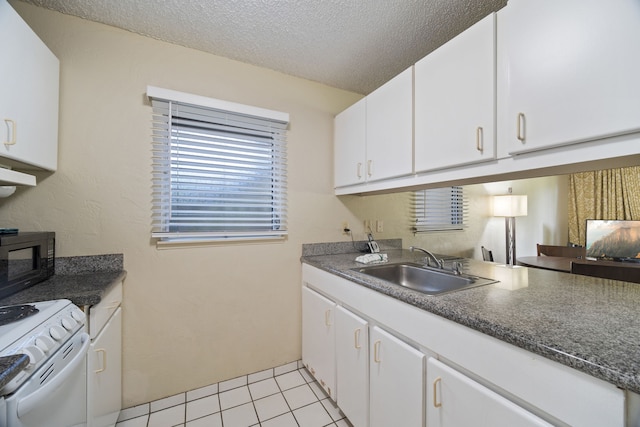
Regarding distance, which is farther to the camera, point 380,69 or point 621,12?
Result: point 380,69

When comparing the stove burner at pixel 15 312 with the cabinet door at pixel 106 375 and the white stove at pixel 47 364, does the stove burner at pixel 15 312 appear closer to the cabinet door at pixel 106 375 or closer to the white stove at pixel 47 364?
the white stove at pixel 47 364

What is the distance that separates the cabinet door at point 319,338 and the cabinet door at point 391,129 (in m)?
0.96

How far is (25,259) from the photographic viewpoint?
1.22 meters

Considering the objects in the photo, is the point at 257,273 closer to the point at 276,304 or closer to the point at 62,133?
the point at 276,304

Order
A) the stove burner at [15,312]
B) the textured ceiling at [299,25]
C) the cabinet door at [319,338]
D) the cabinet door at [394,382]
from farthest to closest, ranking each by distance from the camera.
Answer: the cabinet door at [319,338]
the textured ceiling at [299,25]
the cabinet door at [394,382]
the stove burner at [15,312]

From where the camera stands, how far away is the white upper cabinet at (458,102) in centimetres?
113

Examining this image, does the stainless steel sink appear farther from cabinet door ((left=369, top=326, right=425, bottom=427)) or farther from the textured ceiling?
the textured ceiling

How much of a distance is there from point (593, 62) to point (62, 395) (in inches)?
84.5

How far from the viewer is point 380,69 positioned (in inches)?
79.7

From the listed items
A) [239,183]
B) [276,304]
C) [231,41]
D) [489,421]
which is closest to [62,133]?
[239,183]

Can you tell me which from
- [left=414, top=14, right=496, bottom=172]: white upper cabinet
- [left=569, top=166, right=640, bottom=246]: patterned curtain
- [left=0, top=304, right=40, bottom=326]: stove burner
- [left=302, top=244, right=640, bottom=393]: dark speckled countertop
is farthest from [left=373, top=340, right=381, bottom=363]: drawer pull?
[left=569, top=166, right=640, bottom=246]: patterned curtain

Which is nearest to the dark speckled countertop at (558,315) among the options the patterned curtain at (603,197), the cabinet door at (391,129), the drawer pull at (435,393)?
the drawer pull at (435,393)

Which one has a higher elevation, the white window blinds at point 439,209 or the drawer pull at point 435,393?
the white window blinds at point 439,209

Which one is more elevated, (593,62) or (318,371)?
(593,62)
